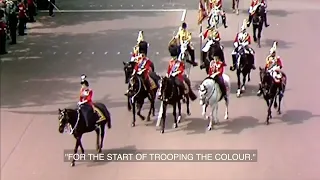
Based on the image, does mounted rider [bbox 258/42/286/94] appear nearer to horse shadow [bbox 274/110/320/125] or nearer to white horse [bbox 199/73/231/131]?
horse shadow [bbox 274/110/320/125]

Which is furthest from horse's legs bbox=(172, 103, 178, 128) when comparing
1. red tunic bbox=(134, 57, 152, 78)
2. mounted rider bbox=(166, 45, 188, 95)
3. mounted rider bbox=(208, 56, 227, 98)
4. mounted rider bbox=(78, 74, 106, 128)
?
mounted rider bbox=(78, 74, 106, 128)

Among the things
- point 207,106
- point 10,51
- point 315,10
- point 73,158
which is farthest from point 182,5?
point 73,158

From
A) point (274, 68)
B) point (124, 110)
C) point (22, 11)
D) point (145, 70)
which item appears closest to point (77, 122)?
point (145, 70)

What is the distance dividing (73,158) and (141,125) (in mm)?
2358

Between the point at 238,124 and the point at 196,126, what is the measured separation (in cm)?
102

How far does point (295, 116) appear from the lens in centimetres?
1548

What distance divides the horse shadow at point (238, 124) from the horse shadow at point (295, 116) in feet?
2.32

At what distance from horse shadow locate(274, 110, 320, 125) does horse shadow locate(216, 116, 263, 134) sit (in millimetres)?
706

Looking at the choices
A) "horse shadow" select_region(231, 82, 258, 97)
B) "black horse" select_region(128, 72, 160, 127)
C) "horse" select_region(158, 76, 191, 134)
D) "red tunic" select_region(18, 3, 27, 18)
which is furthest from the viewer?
"red tunic" select_region(18, 3, 27, 18)

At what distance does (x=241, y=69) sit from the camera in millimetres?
16516

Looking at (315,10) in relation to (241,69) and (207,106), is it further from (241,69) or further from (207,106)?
(207,106)

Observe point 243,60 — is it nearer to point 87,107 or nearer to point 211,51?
point 211,51

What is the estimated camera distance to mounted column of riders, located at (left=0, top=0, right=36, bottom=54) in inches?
799

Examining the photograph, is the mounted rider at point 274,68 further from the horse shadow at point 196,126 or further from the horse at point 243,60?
the horse shadow at point 196,126
